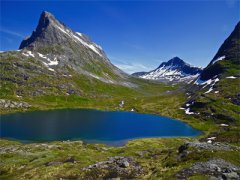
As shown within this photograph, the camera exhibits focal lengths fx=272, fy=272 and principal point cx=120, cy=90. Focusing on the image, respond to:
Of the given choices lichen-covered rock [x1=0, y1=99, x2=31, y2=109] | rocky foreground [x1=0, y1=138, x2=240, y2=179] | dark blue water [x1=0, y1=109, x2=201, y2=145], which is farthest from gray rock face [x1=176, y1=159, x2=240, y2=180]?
lichen-covered rock [x1=0, y1=99, x2=31, y2=109]

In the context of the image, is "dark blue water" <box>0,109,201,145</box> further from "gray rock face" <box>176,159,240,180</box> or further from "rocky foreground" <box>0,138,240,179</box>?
"gray rock face" <box>176,159,240,180</box>

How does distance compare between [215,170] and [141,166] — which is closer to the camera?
[215,170]

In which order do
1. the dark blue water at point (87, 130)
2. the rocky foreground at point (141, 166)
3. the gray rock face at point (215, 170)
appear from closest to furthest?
the gray rock face at point (215, 170) → the rocky foreground at point (141, 166) → the dark blue water at point (87, 130)

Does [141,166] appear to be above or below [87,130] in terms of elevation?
below

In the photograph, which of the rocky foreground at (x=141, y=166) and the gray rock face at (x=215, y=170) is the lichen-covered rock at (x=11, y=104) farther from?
the gray rock face at (x=215, y=170)

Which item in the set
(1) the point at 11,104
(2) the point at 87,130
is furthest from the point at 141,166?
(1) the point at 11,104

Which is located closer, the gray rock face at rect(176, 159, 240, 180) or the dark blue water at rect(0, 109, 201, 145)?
the gray rock face at rect(176, 159, 240, 180)

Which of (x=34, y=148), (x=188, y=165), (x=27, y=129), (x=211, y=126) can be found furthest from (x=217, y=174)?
(x=211, y=126)

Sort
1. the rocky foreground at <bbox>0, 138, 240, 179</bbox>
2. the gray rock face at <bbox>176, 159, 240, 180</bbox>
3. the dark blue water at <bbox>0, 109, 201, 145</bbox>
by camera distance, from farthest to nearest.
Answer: the dark blue water at <bbox>0, 109, 201, 145</bbox> → the rocky foreground at <bbox>0, 138, 240, 179</bbox> → the gray rock face at <bbox>176, 159, 240, 180</bbox>

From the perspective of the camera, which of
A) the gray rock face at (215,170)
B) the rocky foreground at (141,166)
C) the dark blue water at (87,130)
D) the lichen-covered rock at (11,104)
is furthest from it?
the lichen-covered rock at (11,104)

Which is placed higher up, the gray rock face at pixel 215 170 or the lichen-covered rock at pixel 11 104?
the lichen-covered rock at pixel 11 104

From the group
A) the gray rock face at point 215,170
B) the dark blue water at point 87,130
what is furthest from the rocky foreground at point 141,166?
the dark blue water at point 87,130

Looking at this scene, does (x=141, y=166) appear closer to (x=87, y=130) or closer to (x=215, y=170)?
(x=215, y=170)

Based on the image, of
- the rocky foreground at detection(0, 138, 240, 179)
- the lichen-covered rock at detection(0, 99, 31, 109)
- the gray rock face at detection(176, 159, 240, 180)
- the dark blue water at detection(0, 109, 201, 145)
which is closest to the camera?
the gray rock face at detection(176, 159, 240, 180)
